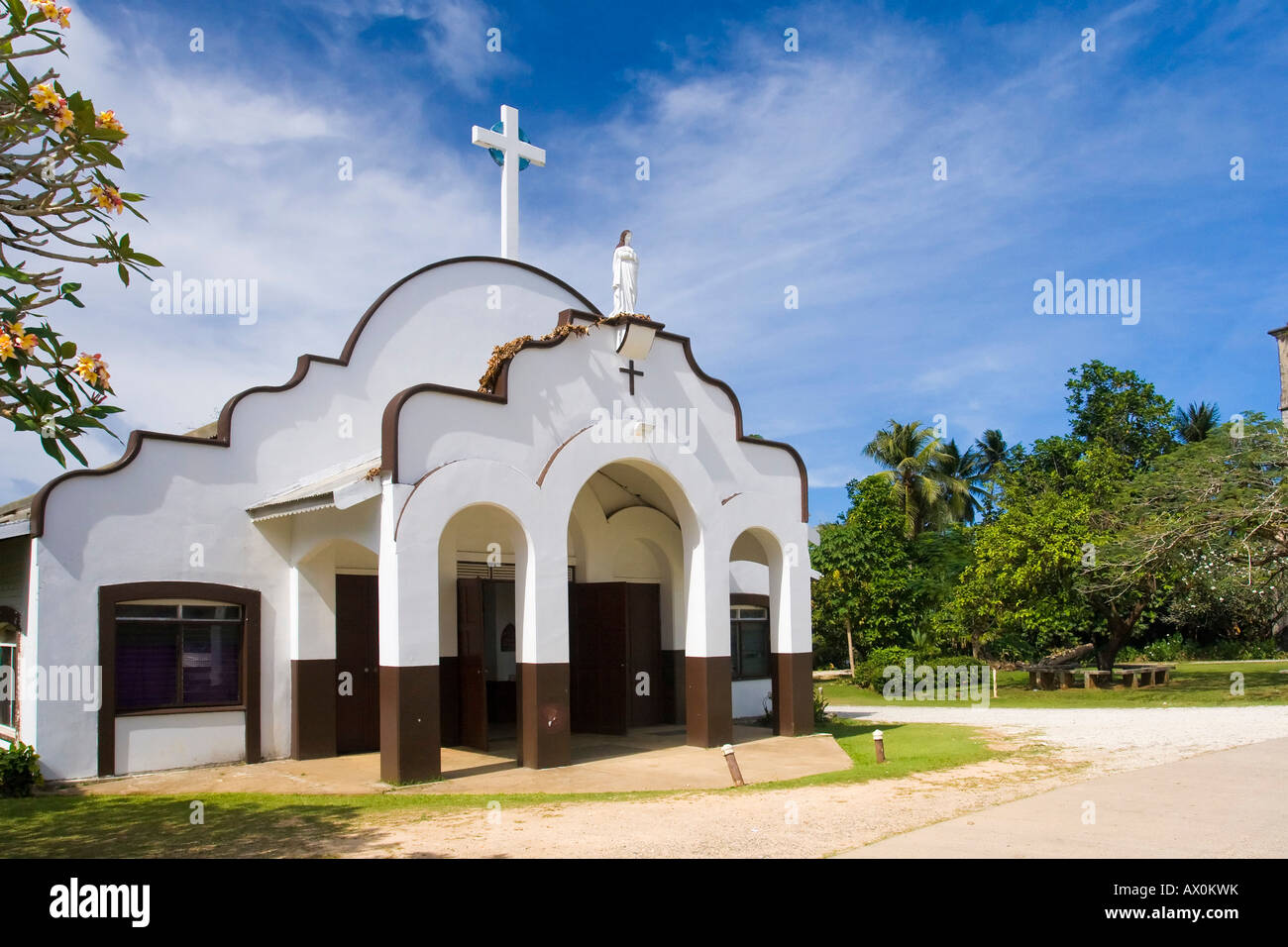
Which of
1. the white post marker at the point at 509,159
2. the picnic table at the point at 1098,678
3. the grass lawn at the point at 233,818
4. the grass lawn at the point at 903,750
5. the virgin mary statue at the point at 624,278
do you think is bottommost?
the picnic table at the point at 1098,678

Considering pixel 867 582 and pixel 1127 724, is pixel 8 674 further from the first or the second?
pixel 867 582

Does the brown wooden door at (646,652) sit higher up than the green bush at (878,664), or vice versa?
the brown wooden door at (646,652)

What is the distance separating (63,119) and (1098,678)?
26.5 meters

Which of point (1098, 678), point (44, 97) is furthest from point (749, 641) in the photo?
point (44, 97)

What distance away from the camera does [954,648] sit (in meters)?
32.7

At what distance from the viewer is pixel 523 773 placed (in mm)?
12883

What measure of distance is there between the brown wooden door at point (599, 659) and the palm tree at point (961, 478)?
3032 centimetres

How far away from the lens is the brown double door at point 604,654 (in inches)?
650

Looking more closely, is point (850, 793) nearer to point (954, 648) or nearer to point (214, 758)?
point (214, 758)

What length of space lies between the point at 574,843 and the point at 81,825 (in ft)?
17.0

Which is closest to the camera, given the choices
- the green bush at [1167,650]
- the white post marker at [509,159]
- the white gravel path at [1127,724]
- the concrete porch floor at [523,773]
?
the concrete porch floor at [523,773]

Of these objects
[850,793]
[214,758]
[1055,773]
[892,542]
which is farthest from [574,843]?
[892,542]

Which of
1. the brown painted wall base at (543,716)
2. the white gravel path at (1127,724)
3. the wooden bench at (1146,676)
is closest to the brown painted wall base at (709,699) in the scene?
the brown painted wall base at (543,716)

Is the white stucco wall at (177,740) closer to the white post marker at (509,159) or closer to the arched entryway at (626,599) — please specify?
the arched entryway at (626,599)
